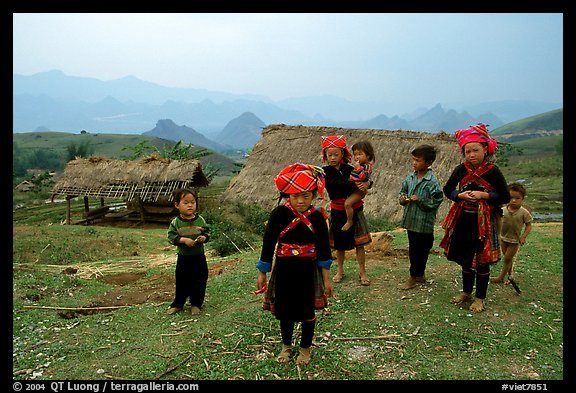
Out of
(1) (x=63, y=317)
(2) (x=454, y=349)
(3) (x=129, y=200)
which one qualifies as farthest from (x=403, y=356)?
(3) (x=129, y=200)

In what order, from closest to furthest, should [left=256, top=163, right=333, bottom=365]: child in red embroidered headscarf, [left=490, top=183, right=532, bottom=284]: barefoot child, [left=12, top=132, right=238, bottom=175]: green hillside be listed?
1. [left=256, top=163, right=333, bottom=365]: child in red embroidered headscarf
2. [left=490, top=183, right=532, bottom=284]: barefoot child
3. [left=12, top=132, right=238, bottom=175]: green hillside

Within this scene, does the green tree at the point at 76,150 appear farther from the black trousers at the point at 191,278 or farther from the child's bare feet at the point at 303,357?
the child's bare feet at the point at 303,357

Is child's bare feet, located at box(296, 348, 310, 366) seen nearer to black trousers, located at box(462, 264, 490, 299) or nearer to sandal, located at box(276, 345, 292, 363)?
sandal, located at box(276, 345, 292, 363)

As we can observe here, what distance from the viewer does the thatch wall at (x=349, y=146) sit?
1598 cm

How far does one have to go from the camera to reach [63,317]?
16.9 ft

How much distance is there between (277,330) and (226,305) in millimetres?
1109

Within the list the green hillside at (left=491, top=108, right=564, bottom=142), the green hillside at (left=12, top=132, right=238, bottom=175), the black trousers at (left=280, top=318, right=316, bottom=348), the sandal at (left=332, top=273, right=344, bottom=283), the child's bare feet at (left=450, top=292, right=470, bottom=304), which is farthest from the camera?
the green hillside at (left=491, top=108, right=564, bottom=142)

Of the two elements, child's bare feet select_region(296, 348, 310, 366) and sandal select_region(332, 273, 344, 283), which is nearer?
child's bare feet select_region(296, 348, 310, 366)

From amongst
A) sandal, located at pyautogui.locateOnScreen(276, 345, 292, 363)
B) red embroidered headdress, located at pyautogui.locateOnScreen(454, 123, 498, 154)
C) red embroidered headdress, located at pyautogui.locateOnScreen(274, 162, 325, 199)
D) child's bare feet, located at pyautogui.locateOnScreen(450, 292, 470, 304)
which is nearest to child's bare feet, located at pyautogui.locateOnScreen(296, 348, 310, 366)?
sandal, located at pyautogui.locateOnScreen(276, 345, 292, 363)

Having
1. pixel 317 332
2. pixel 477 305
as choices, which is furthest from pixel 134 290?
Result: pixel 477 305

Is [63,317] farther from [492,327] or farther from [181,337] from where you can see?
[492,327]

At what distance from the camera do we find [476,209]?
14.3 feet

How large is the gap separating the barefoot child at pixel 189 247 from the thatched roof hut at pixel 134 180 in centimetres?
1322

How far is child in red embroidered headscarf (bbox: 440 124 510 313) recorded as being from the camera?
163 inches
